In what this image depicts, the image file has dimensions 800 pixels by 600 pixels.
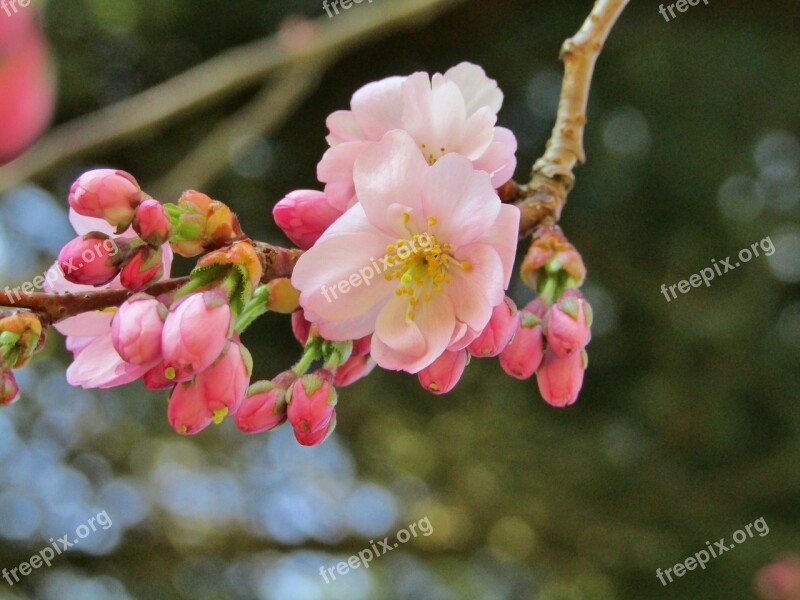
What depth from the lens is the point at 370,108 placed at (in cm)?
55

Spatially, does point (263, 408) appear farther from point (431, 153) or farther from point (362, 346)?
point (431, 153)

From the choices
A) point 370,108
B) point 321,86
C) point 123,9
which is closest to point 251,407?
point 370,108

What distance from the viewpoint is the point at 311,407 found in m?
0.49

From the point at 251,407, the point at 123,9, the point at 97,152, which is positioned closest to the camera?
the point at 251,407

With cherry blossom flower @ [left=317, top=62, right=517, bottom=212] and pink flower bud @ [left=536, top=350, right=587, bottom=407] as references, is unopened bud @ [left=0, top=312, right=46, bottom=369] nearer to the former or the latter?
cherry blossom flower @ [left=317, top=62, right=517, bottom=212]

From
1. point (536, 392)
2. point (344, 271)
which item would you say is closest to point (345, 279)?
point (344, 271)

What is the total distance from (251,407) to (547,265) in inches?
9.0

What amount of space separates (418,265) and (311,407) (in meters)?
0.13

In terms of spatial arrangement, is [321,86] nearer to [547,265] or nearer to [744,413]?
[744,413]

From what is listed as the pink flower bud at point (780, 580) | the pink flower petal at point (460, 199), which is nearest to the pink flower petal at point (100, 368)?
the pink flower petal at point (460, 199)

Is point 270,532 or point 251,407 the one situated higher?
point 251,407

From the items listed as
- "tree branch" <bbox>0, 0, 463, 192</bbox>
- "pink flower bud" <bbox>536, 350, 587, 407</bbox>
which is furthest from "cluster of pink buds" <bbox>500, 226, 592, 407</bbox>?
"tree branch" <bbox>0, 0, 463, 192</bbox>

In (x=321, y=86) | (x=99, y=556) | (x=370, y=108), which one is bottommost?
(x=99, y=556)

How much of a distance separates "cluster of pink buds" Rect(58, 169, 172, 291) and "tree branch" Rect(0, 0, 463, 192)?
985mm
